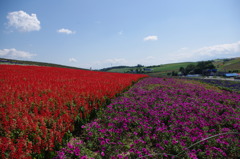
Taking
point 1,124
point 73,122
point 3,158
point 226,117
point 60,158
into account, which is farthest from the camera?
point 226,117

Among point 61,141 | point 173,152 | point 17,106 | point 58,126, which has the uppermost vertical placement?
point 17,106

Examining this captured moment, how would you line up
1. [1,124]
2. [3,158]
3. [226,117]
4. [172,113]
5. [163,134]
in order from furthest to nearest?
1. [172,113]
2. [226,117]
3. [163,134]
4. [1,124]
5. [3,158]

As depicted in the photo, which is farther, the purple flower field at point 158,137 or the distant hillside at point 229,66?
the distant hillside at point 229,66

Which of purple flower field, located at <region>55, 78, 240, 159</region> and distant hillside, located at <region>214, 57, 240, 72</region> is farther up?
distant hillside, located at <region>214, 57, 240, 72</region>

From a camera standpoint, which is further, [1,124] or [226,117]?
Result: [226,117]

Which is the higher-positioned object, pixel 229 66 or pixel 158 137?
pixel 229 66

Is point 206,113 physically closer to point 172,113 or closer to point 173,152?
point 172,113

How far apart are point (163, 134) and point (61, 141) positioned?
3253mm

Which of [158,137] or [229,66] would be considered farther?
[229,66]

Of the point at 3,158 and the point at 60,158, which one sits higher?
the point at 3,158

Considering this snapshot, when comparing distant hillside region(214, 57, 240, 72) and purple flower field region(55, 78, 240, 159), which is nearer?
purple flower field region(55, 78, 240, 159)

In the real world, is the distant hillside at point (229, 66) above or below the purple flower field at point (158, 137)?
above

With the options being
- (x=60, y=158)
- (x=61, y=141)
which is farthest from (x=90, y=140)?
(x=60, y=158)

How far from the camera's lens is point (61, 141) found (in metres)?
4.16
